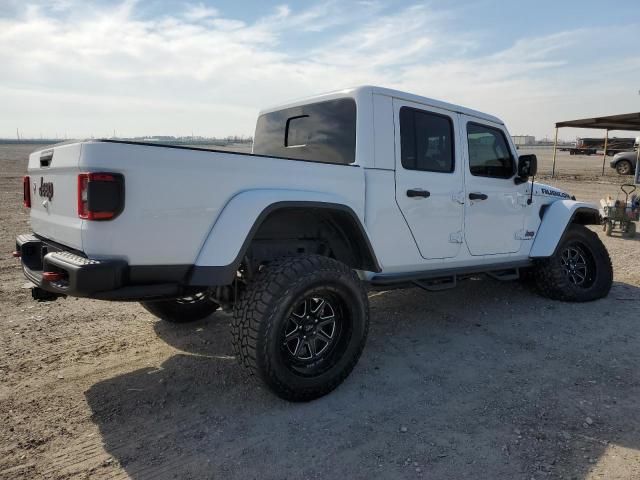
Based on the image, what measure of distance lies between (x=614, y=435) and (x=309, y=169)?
2418 millimetres

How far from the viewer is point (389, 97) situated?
12.1 feet

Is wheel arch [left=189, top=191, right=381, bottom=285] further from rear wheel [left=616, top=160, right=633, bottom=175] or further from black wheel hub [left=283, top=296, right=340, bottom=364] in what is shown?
rear wheel [left=616, top=160, right=633, bottom=175]

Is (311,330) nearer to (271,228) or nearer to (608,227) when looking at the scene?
(271,228)

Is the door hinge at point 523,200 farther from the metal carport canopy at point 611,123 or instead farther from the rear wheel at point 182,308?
the metal carport canopy at point 611,123

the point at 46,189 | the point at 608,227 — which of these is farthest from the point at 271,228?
the point at 608,227

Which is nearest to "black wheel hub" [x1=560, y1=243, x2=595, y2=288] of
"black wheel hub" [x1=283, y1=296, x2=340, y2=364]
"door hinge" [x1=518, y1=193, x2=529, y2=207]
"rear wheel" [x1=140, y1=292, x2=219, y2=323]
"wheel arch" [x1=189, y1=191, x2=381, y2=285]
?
"door hinge" [x1=518, y1=193, x2=529, y2=207]

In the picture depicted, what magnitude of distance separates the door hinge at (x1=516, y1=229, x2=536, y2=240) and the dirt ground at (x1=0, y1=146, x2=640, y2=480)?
810mm

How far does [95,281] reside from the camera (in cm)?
238

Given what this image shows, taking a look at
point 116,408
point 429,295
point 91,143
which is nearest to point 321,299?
point 116,408

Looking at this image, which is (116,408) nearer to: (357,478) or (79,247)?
(79,247)

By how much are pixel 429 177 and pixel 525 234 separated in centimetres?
164

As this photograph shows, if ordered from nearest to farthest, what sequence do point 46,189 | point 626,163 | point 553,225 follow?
point 46,189, point 553,225, point 626,163

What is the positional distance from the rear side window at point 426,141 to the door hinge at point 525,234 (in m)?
1.23

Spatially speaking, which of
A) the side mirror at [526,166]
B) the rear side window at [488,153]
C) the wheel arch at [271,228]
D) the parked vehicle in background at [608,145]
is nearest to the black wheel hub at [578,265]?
the side mirror at [526,166]
